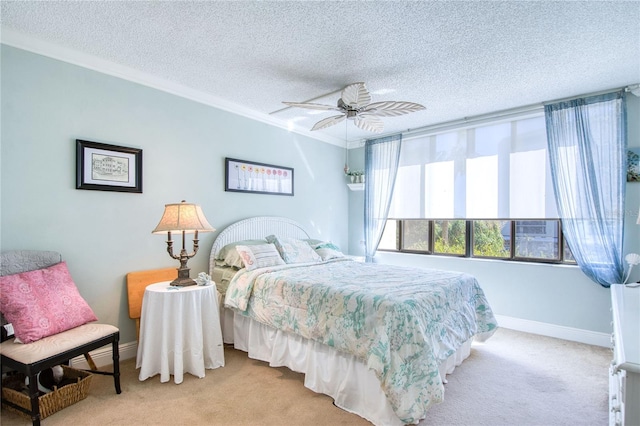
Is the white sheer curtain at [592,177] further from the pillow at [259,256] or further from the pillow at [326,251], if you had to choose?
the pillow at [259,256]

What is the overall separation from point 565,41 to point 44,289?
4226mm

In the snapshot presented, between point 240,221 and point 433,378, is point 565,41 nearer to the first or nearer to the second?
point 433,378

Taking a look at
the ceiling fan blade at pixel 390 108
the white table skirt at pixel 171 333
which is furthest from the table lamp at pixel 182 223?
the ceiling fan blade at pixel 390 108

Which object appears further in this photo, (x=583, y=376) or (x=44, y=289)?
(x=583, y=376)

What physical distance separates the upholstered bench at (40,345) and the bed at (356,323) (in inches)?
45.4

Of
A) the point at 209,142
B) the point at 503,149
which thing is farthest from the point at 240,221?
the point at 503,149

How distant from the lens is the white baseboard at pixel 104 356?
2770mm

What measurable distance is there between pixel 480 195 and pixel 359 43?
2752mm

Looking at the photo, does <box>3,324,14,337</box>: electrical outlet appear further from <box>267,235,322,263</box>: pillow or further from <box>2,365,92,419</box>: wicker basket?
<box>267,235,322,263</box>: pillow

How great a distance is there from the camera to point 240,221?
4008 mm

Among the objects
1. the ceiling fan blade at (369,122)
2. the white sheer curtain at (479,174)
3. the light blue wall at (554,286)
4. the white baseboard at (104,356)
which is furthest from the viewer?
the white sheer curtain at (479,174)

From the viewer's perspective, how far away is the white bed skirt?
218 centimetres

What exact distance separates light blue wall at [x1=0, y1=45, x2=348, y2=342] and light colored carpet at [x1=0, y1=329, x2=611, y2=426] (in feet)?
2.94

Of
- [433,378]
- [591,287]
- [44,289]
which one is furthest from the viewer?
[591,287]
